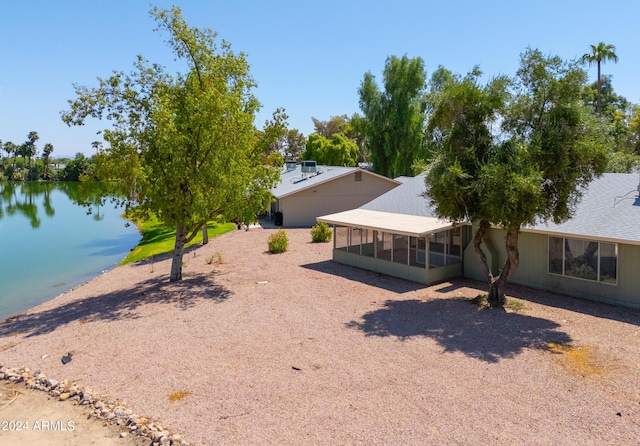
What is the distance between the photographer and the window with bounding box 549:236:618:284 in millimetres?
13977

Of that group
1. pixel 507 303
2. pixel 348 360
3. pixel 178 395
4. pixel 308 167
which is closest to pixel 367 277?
pixel 507 303

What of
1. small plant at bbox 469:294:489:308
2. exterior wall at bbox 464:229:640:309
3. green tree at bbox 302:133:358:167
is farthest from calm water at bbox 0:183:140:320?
green tree at bbox 302:133:358:167

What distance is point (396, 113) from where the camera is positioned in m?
43.5

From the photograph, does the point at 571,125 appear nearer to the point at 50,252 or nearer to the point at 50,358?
the point at 50,358

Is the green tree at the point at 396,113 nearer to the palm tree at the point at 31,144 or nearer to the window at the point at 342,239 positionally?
the window at the point at 342,239

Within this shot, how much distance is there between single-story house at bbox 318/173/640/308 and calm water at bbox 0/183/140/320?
11612 mm

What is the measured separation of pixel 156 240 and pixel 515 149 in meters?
25.3

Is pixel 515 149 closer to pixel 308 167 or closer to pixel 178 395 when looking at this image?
pixel 178 395

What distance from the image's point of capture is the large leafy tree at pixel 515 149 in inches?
482

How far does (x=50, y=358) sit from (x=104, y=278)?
11.0 meters

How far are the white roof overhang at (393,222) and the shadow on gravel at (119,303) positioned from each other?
6473mm

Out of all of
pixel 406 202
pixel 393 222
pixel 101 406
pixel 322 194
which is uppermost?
pixel 322 194

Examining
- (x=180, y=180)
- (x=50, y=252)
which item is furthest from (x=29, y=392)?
(x=50, y=252)

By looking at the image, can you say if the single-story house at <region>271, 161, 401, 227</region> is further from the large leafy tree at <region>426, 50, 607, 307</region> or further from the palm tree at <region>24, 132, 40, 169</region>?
the palm tree at <region>24, 132, 40, 169</region>
